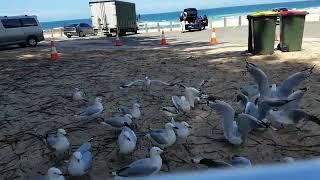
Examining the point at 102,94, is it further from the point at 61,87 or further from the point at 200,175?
the point at 200,175

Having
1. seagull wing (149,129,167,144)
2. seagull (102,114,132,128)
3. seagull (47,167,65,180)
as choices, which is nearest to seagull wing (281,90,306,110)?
seagull wing (149,129,167,144)

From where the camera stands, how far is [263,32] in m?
12.6

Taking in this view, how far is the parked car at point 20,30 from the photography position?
76.1ft

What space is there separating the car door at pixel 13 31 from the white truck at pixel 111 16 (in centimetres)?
1242

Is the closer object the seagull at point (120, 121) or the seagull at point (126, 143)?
the seagull at point (126, 143)

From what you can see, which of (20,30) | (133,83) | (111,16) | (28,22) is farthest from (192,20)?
(133,83)

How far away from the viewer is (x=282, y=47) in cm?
1284

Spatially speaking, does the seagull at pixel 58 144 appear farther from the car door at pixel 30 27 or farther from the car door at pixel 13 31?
the car door at pixel 30 27

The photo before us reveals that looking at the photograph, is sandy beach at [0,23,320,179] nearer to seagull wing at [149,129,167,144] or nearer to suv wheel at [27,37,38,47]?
seagull wing at [149,129,167,144]

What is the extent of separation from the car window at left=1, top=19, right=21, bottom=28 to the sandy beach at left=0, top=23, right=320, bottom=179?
377 inches

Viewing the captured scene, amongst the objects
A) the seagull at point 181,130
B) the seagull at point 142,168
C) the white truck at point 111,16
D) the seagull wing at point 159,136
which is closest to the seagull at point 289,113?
the seagull at point 181,130

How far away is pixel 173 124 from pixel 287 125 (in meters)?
1.81

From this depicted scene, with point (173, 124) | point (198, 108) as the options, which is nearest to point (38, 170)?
point (173, 124)

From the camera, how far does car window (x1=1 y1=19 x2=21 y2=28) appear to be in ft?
76.1
